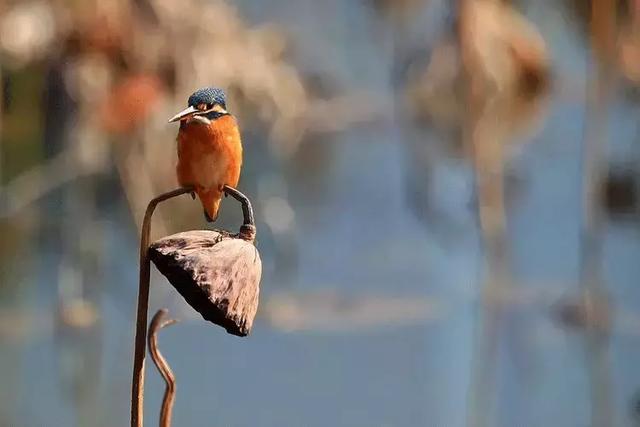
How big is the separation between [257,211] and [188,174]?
31.6 inches

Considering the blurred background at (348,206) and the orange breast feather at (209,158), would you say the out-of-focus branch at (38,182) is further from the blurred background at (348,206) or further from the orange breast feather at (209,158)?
the orange breast feather at (209,158)

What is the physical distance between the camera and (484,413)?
1.33 meters

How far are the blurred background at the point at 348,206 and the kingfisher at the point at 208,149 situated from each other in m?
0.71

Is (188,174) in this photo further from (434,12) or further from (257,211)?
(434,12)

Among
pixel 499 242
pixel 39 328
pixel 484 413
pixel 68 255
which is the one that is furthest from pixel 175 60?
pixel 484 413

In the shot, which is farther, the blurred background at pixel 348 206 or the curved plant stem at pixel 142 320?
the blurred background at pixel 348 206

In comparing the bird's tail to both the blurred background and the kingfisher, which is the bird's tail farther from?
the blurred background

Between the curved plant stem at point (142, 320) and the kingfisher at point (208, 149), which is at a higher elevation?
the kingfisher at point (208, 149)

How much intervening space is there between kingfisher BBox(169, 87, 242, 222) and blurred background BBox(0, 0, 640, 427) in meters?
0.71

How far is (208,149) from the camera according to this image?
388 millimetres

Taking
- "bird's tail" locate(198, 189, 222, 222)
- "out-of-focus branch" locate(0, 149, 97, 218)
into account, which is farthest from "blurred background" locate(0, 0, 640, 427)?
"bird's tail" locate(198, 189, 222, 222)

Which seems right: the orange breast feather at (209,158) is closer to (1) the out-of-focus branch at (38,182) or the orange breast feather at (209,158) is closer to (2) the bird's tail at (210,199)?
(2) the bird's tail at (210,199)

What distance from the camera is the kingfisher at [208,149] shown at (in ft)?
1.28

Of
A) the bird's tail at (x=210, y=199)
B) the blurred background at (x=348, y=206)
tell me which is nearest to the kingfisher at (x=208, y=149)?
the bird's tail at (x=210, y=199)
